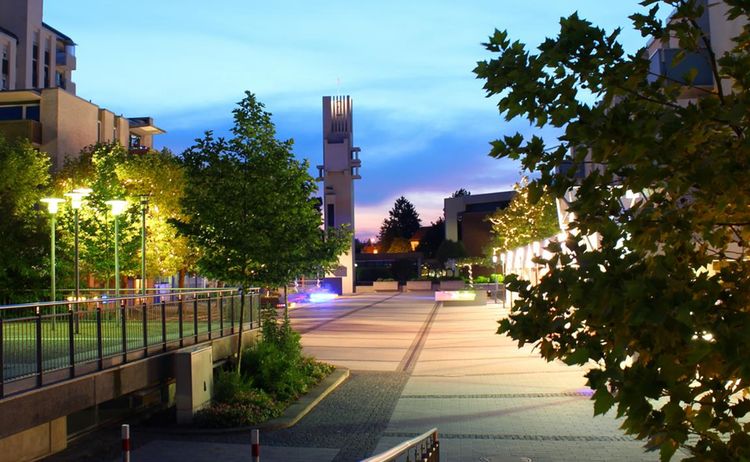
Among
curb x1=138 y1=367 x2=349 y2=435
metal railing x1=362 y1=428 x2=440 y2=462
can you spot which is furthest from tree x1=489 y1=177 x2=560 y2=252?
metal railing x1=362 y1=428 x2=440 y2=462

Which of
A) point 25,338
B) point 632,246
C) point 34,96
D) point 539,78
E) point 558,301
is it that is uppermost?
point 34,96

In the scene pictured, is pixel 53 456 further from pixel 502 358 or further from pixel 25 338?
pixel 502 358

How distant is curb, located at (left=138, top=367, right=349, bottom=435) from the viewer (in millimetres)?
12758

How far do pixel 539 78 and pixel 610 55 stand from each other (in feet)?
0.93

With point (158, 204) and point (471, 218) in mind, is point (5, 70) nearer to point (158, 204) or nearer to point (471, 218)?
point (158, 204)

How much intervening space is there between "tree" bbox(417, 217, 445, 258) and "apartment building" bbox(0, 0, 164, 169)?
8374 cm

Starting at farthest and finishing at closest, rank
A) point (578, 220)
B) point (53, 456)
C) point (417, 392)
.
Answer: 1. point (417, 392)
2. point (53, 456)
3. point (578, 220)

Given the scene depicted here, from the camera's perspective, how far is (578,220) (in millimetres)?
3160

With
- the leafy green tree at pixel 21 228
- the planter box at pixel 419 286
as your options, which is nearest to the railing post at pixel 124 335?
the leafy green tree at pixel 21 228

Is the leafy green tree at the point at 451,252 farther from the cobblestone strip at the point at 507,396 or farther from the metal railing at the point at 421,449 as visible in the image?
the metal railing at the point at 421,449

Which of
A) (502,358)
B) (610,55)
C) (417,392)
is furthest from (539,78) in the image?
(502,358)

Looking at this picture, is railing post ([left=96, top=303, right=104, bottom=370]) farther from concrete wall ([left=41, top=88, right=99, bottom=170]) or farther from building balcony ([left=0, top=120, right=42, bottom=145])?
building balcony ([left=0, top=120, right=42, bottom=145])

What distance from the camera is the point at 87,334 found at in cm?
1116

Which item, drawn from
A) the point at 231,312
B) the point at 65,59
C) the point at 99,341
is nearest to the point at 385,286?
the point at 65,59
